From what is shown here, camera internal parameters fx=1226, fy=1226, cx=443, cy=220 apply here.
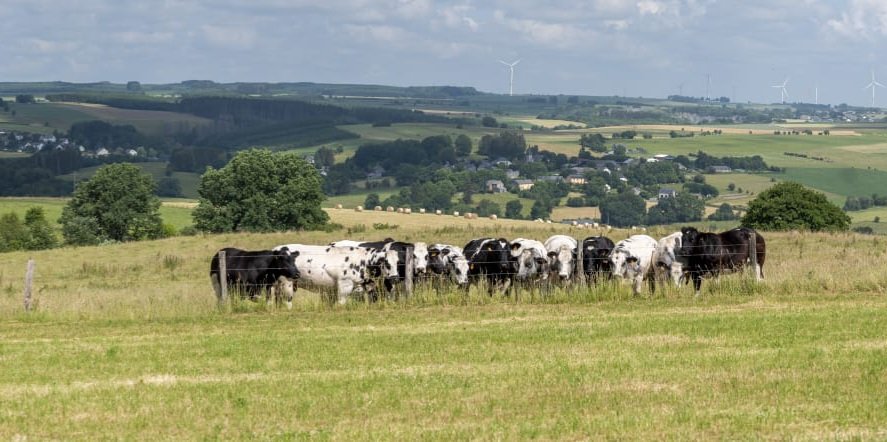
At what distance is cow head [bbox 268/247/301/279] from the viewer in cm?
3009

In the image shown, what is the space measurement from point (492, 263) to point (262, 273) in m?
5.96

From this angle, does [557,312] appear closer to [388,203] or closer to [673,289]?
[673,289]

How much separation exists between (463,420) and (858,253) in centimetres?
3476

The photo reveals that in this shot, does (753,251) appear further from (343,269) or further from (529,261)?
(343,269)

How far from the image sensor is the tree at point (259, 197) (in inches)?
3479

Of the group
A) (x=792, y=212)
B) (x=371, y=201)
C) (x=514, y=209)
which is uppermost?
(x=792, y=212)

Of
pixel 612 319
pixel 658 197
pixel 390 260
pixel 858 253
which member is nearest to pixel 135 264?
pixel 390 260

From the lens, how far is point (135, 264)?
54.4 metres

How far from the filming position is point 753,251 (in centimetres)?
3178

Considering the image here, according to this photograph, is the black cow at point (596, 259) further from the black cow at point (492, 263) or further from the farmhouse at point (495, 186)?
the farmhouse at point (495, 186)

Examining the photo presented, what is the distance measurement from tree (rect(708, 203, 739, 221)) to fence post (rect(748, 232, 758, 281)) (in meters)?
106

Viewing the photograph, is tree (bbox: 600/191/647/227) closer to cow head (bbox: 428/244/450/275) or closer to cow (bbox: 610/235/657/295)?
cow (bbox: 610/235/657/295)

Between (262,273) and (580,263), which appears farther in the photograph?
(580,263)

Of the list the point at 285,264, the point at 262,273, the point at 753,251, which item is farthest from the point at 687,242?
the point at 262,273
